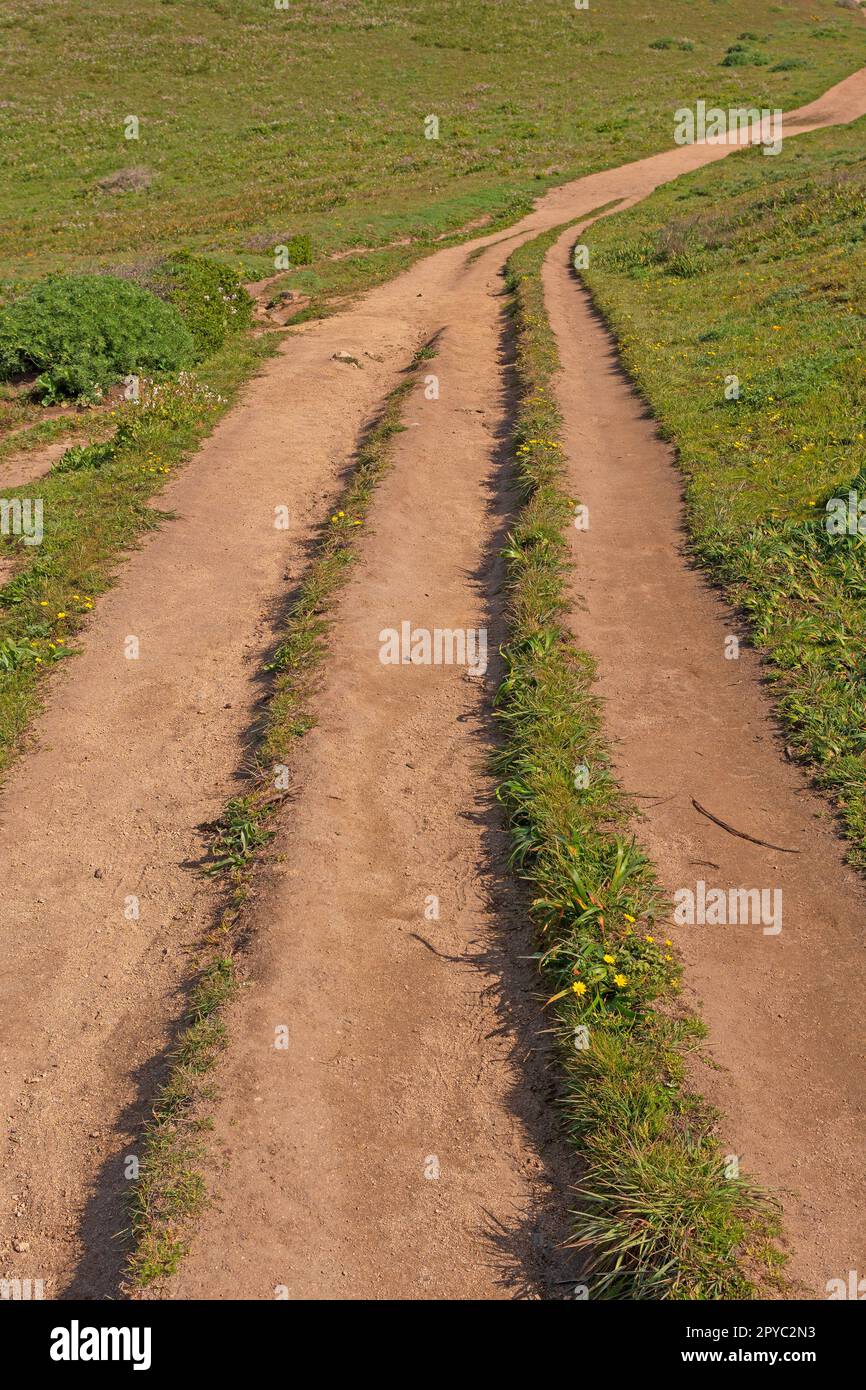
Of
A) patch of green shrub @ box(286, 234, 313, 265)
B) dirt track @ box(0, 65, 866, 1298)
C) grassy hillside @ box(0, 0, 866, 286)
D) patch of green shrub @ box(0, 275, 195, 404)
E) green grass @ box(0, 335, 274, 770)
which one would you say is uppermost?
grassy hillside @ box(0, 0, 866, 286)

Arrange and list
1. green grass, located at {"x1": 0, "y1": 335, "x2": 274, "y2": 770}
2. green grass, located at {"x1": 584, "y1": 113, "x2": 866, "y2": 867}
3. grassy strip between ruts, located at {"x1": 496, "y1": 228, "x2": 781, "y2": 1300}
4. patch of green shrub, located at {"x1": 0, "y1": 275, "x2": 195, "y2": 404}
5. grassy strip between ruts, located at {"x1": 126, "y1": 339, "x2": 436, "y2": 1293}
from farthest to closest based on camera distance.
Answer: patch of green shrub, located at {"x1": 0, "y1": 275, "x2": 195, "y2": 404} < green grass, located at {"x1": 0, "y1": 335, "x2": 274, "y2": 770} < green grass, located at {"x1": 584, "y1": 113, "x2": 866, "y2": 867} < grassy strip between ruts, located at {"x1": 126, "y1": 339, "x2": 436, "y2": 1293} < grassy strip between ruts, located at {"x1": 496, "y1": 228, "x2": 781, "y2": 1300}

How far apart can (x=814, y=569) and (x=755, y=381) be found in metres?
7.45

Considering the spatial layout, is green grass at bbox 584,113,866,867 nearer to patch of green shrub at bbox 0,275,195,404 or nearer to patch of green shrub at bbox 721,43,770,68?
patch of green shrub at bbox 0,275,195,404

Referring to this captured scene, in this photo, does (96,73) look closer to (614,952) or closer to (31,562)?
(31,562)

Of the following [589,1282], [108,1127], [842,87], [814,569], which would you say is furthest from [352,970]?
[842,87]

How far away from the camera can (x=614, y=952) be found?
683 cm

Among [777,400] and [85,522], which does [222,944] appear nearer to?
[85,522]

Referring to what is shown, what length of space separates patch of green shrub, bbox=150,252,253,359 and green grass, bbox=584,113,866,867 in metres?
9.49

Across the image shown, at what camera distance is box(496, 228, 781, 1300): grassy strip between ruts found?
513 cm

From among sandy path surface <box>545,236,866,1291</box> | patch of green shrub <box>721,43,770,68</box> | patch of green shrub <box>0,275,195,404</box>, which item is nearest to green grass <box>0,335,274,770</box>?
patch of green shrub <box>0,275,195,404</box>

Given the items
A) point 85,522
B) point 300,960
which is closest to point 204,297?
point 85,522

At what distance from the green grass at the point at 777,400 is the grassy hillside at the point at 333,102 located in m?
11.9

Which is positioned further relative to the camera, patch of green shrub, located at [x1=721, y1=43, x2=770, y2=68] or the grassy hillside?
patch of green shrub, located at [x1=721, y1=43, x2=770, y2=68]

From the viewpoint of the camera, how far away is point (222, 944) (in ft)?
24.0
